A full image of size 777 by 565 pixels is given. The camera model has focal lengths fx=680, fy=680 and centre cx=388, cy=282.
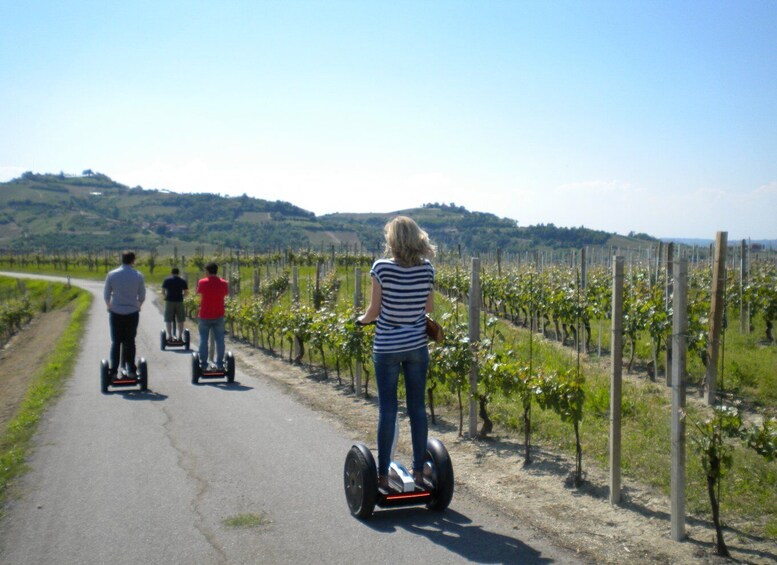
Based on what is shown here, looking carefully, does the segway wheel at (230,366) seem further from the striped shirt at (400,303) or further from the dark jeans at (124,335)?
the striped shirt at (400,303)

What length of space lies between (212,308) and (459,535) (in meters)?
7.18

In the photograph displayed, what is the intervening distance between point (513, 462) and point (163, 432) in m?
3.65

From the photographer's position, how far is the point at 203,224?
534ft

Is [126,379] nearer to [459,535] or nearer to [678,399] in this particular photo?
[459,535]

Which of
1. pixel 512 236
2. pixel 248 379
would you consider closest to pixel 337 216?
pixel 512 236

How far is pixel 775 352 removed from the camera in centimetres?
1160

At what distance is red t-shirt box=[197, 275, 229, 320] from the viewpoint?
34.4ft

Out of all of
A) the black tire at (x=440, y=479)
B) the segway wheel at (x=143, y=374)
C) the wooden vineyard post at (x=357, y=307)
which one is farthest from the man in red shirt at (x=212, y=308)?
the black tire at (x=440, y=479)

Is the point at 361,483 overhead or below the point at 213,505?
overhead

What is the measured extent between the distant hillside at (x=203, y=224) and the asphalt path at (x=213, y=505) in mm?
62539

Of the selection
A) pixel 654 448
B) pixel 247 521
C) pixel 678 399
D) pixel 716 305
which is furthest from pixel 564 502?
pixel 716 305

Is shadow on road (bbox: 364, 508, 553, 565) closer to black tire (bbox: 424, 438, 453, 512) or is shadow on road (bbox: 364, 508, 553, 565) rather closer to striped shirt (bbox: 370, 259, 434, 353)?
black tire (bbox: 424, 438, 453, 512)

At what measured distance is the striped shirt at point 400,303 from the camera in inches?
173

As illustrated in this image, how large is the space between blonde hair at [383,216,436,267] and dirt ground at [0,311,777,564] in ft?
6.19
